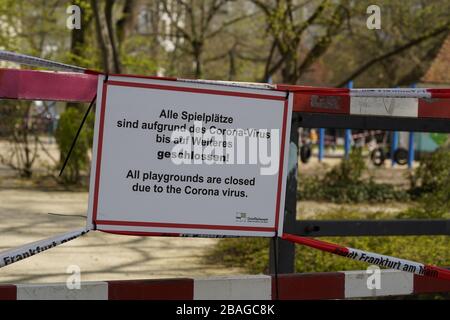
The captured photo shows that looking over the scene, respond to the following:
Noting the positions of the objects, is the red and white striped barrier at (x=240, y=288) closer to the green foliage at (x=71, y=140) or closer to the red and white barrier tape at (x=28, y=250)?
the red and white barrier tape at (x=28, y=250)

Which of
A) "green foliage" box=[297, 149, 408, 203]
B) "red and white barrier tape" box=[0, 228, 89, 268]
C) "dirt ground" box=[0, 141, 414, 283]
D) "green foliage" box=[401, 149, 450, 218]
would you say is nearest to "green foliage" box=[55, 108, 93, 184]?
"dirt ground" box=[0, 141, 414, 283]

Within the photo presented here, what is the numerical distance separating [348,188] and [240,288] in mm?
11269

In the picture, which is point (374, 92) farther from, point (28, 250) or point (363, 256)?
point (28, 250)

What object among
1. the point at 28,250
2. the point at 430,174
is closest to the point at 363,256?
the point at 28,250

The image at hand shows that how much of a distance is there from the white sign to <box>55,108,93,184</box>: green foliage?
1069cm

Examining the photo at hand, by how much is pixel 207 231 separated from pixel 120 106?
622mm

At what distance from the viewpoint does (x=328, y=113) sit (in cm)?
379

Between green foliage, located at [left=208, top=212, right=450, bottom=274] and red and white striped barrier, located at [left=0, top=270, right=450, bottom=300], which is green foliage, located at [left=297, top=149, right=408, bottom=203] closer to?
green foliage, located at [left=208, top=212, right=450, bottom=274]

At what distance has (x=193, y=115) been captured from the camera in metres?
3.30

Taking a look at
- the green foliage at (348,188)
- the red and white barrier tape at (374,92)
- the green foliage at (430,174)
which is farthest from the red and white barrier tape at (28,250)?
the green foliage at (348,188)

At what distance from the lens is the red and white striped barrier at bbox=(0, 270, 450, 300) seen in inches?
134

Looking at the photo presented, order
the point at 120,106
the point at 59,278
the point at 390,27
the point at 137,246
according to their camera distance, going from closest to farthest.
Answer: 1. the point at 120,106
2. the point at 59,278
3. the point at 137,246
4. the point at 390,27
